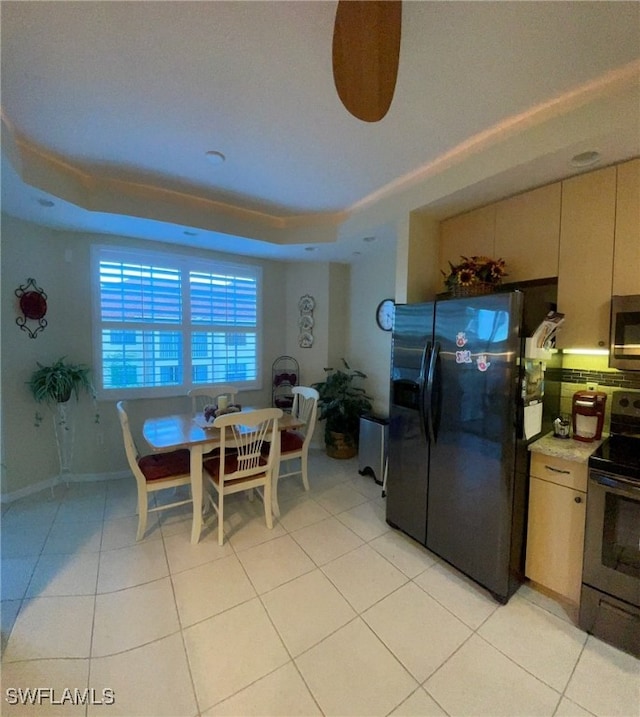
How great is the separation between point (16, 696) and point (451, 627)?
1.93m

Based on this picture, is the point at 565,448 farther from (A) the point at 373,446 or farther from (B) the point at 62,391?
(B) the point at 62,391

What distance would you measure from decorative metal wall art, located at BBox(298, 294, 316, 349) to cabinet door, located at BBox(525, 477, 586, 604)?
111 inches

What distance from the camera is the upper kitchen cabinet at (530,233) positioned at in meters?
1.88

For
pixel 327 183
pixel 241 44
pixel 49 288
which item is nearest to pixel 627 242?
pixel 327 183

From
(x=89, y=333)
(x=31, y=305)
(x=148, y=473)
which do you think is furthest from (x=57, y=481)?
(x=31, y=305)

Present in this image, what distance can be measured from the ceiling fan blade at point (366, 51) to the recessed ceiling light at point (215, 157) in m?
1.43

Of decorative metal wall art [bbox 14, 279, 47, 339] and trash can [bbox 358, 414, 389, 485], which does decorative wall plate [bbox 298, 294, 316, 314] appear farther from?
decorative metal wall art [bbox 14, 279, 47, 339]

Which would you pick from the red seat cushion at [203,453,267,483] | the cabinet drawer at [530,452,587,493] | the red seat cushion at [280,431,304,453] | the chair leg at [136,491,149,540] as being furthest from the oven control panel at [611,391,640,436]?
the chair leg at [136,491,149,540]

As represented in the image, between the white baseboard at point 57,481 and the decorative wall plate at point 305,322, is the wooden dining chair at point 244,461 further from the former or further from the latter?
the decorative wall plate at point 305,322

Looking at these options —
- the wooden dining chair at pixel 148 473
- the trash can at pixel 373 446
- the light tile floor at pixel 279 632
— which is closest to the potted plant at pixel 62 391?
the light tile floor at pixel 279 632

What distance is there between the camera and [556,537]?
1.65 metres

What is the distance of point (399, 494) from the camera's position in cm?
223

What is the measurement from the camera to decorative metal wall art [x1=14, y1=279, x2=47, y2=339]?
104 inches

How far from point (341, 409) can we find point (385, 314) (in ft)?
3.98
